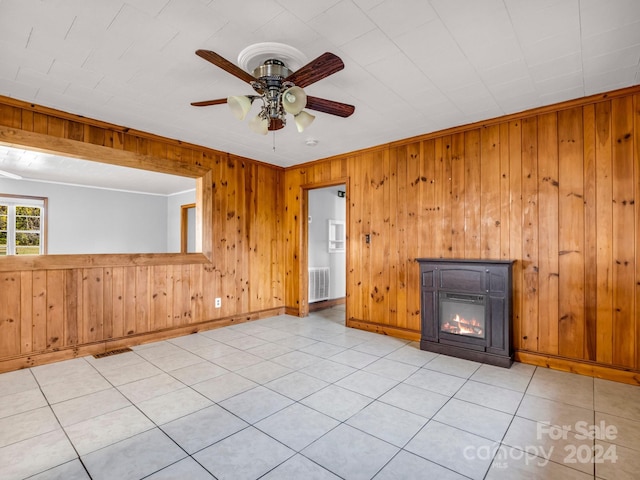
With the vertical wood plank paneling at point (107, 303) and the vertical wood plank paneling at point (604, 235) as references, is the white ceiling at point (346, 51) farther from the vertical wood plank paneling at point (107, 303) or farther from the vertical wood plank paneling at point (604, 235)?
the vertical wood plank paneling at point (107, 303)

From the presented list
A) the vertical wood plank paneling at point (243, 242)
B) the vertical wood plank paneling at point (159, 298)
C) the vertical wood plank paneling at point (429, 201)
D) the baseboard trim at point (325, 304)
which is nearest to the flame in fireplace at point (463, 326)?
the vertical wood plank paneling at point (429, 201)

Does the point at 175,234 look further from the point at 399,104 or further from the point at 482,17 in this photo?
the point at 482,17

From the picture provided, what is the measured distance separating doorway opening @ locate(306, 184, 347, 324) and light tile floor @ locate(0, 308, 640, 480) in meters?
2.52

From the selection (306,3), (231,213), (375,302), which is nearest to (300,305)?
(375,302)

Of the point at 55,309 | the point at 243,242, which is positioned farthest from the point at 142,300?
the point at 243,242

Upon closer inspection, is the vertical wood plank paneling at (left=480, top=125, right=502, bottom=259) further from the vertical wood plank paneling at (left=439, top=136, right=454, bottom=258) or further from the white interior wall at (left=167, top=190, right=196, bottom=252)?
the white interior wall at (left=167, top=190, right=196, bottom=252)

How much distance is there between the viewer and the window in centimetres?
626

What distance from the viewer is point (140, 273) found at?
3863mm

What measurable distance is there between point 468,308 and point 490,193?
1234mm

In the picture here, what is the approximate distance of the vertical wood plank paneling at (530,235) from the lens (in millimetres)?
3158

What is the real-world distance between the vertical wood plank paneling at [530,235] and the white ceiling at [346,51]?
345 millimetres

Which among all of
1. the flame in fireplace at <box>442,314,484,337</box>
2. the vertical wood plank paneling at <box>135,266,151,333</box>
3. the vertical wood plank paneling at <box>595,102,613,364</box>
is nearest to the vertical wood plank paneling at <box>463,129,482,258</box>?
the flame in fireplace at <box>442,314,484,337</box>

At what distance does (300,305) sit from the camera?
206 inches

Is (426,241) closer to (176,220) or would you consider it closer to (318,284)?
(318,284)
